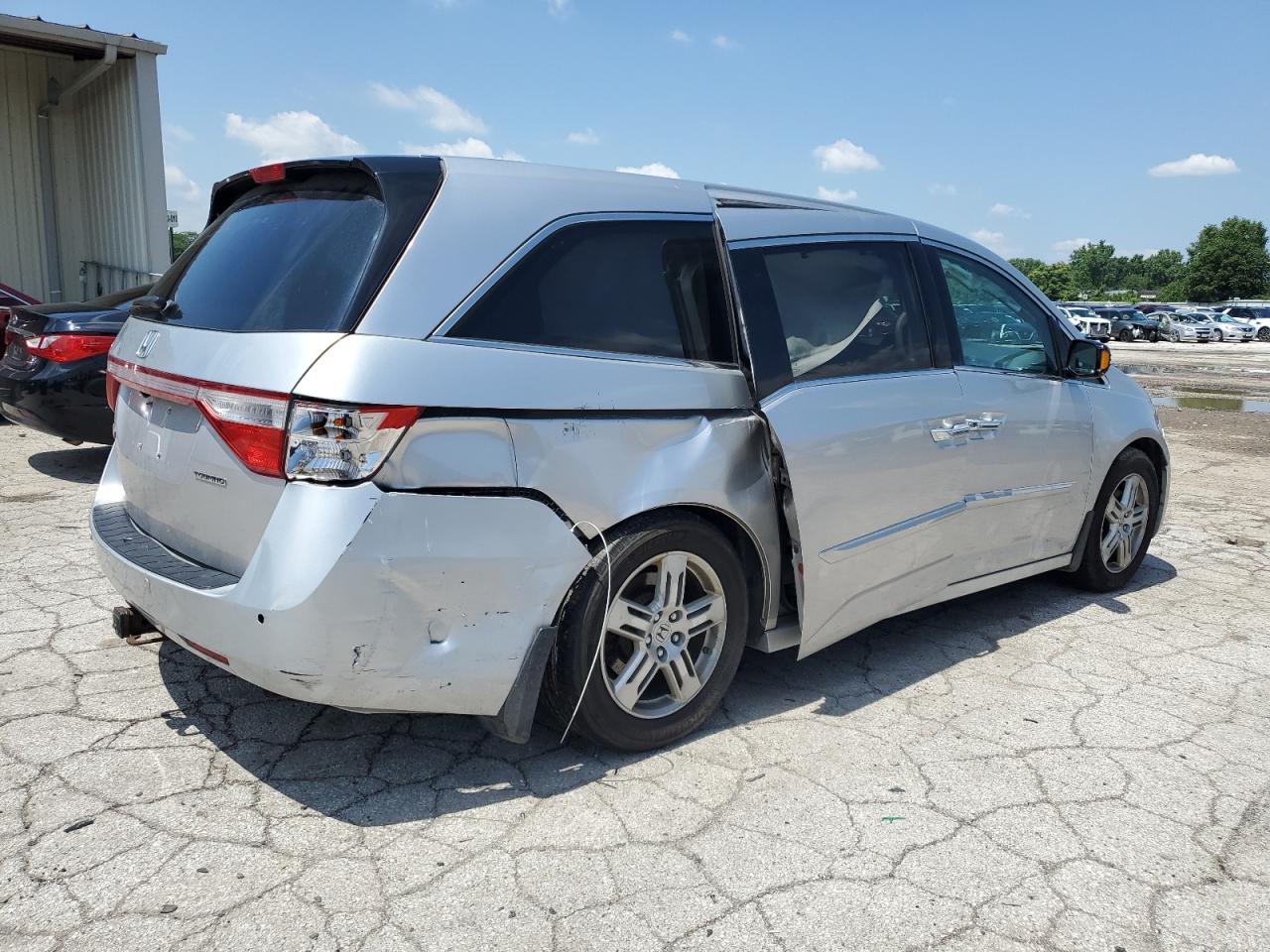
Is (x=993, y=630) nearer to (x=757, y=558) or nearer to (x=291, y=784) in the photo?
(x=757, y=558)

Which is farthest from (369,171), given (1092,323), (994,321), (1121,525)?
(1092,323)

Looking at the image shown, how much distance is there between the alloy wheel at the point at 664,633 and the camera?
306cm

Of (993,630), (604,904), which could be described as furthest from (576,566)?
(993,630)

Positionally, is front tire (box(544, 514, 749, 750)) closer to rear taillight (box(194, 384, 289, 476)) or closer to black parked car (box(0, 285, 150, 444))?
rear taillight (box(194, 384, 289, 476))

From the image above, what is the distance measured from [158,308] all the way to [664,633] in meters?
1.94

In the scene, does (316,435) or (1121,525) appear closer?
(316,435)

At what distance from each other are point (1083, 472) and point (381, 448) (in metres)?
3.40

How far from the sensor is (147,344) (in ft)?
10.3

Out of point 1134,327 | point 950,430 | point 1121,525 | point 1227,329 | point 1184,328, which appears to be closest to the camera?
point 950,430

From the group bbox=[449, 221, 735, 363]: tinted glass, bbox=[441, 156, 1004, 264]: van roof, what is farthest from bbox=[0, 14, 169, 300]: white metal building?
bbox=[449, 221, 735, 363]: tinted glass

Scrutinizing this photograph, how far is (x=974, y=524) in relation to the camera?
402cm

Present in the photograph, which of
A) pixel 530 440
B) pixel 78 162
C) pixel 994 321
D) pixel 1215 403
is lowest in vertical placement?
pixel 1215 403

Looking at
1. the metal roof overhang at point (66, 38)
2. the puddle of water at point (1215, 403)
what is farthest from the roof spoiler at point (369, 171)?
the puddle of water at point (1215, 403)

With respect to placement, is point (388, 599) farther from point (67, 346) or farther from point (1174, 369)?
point (1174, 369)
